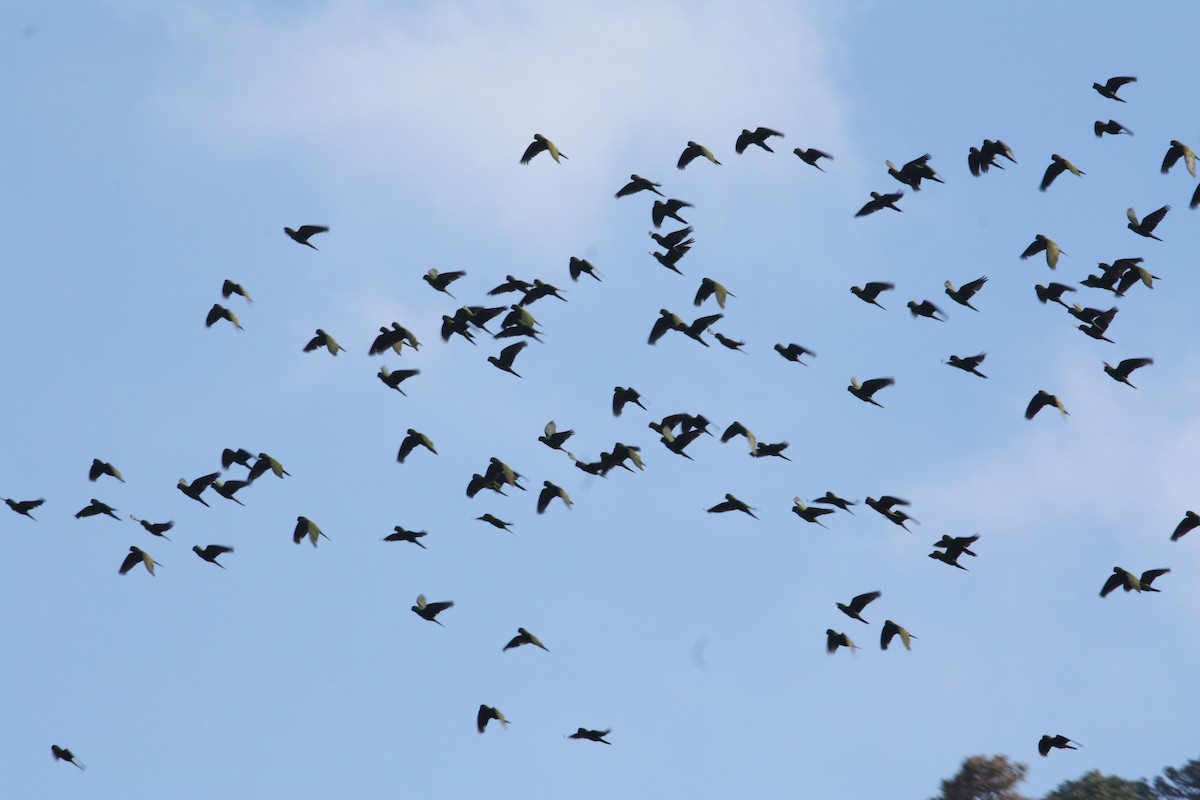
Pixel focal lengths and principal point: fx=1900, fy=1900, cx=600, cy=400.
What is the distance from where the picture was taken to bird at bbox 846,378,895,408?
42500 millimetres

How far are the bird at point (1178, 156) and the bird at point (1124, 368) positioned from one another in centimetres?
433

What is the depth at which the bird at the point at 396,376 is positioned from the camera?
147 ft

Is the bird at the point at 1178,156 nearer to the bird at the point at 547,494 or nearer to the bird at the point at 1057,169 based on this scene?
the bird at the point at 1057,169

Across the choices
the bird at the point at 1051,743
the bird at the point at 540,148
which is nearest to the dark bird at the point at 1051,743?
the bird at the point at 1051,743

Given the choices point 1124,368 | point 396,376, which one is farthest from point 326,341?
point 1124,368

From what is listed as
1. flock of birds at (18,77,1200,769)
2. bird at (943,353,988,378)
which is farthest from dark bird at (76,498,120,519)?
bird at (943,353,988,378)

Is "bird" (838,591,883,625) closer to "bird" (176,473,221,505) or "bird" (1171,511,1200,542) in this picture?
"bird" (1171,511,1200,542)

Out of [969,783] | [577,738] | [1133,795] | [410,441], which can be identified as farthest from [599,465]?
[1133,795]

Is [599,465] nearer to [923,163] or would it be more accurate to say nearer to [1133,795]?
[923,163]

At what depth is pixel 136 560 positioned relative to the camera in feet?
153

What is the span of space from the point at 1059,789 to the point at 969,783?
47.6 ft

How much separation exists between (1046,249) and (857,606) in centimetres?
882

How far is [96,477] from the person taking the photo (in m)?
47.2

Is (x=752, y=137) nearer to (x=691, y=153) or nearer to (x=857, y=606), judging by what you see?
(x=691, y=153)
